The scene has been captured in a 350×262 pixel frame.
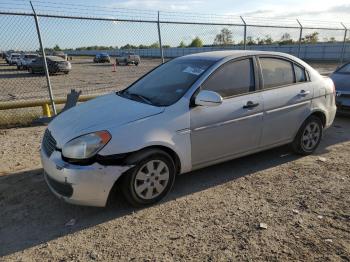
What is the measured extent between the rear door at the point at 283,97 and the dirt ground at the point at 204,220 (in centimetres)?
53

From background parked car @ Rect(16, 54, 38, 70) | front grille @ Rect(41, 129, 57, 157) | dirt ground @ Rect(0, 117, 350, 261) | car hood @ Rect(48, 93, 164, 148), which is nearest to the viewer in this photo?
dirt ground @ Rect(0, 117, 350, 261)

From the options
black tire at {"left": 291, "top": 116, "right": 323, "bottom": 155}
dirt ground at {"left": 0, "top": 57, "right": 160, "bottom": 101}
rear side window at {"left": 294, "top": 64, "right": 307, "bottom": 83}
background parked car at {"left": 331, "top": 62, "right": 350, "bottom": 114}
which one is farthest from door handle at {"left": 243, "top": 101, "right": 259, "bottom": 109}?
dirt ground at {"left": 0, "top": 57, "right": 160, "bottom": 101}

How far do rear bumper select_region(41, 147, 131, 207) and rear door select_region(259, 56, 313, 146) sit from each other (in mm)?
2242

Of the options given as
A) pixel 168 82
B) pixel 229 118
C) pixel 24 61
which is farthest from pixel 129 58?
pixel 229 118

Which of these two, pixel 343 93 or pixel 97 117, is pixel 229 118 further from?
pixel 343 93

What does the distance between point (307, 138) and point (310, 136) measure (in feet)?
0.23

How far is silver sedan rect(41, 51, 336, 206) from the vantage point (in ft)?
11.3

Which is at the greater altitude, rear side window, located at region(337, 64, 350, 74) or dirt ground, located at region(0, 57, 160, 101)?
rear side window, located at region(337, 64, 350, 74)

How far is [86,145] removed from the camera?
3395 mm

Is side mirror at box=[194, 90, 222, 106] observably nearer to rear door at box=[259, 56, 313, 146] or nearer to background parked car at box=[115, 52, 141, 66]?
rear door at box=[259, 56, 313, 146]

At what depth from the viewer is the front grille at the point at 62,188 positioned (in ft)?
11.2

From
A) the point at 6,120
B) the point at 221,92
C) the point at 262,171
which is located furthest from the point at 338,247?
the point at 6,120

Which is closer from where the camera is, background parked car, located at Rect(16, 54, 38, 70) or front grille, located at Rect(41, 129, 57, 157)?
front grille, located at Rect(41, 129, 57, 157)

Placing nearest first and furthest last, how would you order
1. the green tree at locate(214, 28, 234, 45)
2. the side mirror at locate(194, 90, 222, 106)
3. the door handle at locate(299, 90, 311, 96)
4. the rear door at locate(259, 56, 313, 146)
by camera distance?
the side mirror at locate(194, 90, 222, 106), the rear door at locate(259, 56, 313, 146), the door handle at locate(299, 90, 311, 96), the green tree at locate(214, 28, 234, 45)
